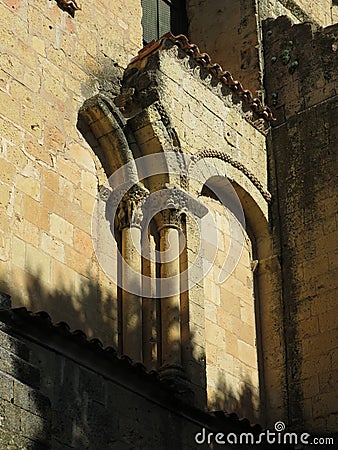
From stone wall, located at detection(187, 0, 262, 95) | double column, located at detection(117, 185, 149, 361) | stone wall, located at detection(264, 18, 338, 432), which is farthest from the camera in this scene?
stone wall, located at detection(187, 0, 262, 95)

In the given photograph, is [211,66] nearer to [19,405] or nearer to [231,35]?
[231,35]

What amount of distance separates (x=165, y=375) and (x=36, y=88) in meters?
2.87

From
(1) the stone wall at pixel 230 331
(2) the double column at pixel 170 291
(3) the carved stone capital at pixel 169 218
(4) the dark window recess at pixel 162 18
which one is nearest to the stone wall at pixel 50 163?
(2) the double column at pixel 170 291

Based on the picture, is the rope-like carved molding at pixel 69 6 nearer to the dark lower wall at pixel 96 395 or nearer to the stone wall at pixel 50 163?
the stone wall at pixel 50 163

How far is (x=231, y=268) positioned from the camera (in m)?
12.0

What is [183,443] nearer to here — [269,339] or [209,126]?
[269,339]

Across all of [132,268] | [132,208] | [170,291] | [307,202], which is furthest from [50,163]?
[307,202]

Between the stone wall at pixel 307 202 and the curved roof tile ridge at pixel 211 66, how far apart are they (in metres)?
0.30

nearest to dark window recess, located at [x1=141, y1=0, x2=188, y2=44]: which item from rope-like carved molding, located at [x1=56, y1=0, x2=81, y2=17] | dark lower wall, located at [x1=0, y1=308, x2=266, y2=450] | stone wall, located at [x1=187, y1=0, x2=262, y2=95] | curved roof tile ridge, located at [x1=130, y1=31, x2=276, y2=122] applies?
stone wall, located at [x1=187, y1=0, x2=262, y2=95]

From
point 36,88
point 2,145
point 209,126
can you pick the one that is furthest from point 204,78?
point 2,145

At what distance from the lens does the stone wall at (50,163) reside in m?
9.76

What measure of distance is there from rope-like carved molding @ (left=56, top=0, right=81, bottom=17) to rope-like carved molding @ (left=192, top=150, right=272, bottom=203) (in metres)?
1.87

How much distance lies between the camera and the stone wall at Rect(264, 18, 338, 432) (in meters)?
11.6

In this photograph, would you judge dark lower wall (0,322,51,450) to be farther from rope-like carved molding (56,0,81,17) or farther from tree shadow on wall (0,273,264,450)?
rope-like carved molding (56,0,81,17)
